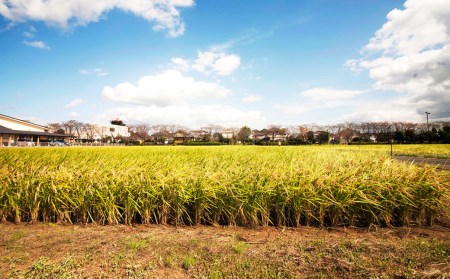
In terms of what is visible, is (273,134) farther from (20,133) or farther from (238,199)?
(238,199)

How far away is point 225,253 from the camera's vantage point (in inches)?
123

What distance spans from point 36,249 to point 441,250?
5.33 metres

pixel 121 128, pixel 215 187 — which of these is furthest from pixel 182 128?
pixel 215 187

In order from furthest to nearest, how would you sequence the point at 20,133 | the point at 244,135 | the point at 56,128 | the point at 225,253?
the point at 56,128 → the point at 244,135 → the point at 20,133 → the point at 225,253

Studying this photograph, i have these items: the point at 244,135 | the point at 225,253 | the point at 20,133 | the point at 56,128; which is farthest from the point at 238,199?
the point at 56,128

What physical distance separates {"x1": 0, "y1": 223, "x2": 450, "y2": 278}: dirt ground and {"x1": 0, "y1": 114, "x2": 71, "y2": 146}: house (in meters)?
56.7

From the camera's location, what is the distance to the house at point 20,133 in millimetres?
48125

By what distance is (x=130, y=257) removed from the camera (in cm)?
303

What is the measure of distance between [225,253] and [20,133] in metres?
61.9

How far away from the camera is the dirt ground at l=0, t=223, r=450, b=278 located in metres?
2.73

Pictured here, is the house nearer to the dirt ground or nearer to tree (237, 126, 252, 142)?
tree (237, 126, 252, 142)

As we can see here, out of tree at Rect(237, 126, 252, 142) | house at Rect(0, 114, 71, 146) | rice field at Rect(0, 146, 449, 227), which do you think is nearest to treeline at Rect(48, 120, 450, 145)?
tree at Rect(237, 126, 252, 142)

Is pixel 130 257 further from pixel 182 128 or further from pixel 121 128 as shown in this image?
pixel 121 128

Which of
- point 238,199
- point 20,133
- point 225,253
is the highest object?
point 20,133
